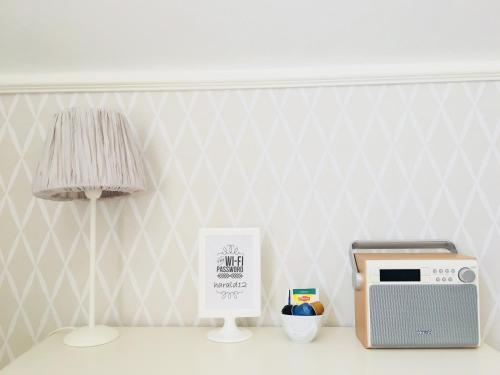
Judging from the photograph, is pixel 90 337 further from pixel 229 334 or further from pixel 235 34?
pixel 235 34

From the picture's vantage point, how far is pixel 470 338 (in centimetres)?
117

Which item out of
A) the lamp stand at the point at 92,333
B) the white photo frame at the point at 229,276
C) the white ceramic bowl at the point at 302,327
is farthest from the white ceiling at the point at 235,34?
the white ceramic bowl at the point at 302,327

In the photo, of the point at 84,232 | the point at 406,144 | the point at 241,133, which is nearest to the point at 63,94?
the point at 84,232

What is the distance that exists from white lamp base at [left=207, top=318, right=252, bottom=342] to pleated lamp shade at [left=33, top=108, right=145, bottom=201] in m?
0.48

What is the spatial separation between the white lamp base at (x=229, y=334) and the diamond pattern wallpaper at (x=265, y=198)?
15 centimetres

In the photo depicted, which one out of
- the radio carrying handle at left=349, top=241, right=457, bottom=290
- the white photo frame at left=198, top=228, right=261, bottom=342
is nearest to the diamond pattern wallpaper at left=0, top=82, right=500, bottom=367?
the radio carrying handle at left=349, top=241, right=457, bottom=290

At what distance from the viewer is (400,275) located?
1203mm

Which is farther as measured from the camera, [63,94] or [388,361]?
[63,94]

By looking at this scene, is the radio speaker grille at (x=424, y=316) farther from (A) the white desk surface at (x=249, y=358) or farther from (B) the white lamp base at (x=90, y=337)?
(B) the white lamp base at (x=90, y=337)

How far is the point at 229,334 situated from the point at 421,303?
1.78 ft

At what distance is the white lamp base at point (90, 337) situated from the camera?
49.2 inches

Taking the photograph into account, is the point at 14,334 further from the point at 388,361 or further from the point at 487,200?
the point at 487,200

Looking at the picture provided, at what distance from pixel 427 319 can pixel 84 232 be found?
111cm

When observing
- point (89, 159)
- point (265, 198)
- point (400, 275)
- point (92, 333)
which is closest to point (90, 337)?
point (92, 333)
